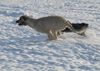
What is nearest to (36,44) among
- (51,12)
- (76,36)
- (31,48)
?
(31,48)

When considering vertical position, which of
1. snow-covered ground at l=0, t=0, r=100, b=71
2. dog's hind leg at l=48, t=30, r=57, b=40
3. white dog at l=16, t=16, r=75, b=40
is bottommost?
snow-covered ground at l=0, t=0, r=100, b=71

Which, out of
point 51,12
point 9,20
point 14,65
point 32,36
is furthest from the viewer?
point 51,12

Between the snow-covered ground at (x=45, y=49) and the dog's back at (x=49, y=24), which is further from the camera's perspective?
the dog's back at (x=49, y=24)

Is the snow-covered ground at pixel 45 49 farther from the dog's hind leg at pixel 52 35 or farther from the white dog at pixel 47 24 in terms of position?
the white dog at pixel 47 24

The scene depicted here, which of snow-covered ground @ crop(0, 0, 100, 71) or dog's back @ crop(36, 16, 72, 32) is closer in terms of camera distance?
snow-covered ground @ crop(0, 0, 100, 71)

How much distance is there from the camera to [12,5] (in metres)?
17.5

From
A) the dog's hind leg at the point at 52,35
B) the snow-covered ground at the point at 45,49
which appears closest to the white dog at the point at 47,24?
the dog's hind leg at the point at 52,35

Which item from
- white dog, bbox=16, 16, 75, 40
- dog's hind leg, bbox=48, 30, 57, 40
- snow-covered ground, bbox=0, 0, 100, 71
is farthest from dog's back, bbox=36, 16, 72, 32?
snow-covered ground, bbox=0, 0, 100, 71

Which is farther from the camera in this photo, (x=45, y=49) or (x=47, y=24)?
(x=47, y=24)

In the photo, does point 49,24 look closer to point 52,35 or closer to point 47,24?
point 47,24

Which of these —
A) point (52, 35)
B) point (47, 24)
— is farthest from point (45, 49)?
point (47, 24)

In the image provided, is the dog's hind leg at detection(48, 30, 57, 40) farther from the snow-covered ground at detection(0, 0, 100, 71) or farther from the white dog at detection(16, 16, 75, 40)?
the snow-covered ground at detection(0, 0, 100, 71)

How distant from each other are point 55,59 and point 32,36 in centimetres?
275

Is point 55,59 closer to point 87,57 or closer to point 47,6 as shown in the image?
point 87,57
